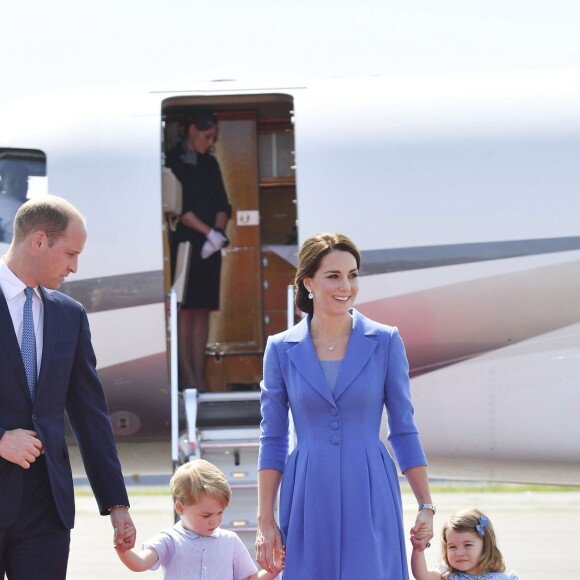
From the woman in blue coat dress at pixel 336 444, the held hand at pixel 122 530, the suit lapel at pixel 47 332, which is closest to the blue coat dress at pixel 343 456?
the woman in blue coat dress at pixel 336 444

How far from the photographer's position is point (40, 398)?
4301 mm

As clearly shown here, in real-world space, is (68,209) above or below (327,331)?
above

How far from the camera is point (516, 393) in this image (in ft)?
26.2

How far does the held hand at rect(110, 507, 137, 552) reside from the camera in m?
4.49

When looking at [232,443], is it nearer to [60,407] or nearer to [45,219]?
[60,407]

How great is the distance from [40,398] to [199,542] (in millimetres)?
1005

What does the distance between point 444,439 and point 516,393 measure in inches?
23.7

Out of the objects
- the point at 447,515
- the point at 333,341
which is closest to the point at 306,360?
the point at 333,341

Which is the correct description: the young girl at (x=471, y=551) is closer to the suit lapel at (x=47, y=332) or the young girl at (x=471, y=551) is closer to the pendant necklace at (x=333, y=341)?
the pendant necklace at (x=333, y=341)

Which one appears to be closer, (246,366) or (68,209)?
(68,209)

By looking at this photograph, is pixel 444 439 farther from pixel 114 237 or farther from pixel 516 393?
pixel 114 237

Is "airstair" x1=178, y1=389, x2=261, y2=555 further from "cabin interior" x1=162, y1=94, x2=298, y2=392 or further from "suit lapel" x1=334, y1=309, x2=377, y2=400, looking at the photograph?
"suit lapel" x1=334, y1=309, x2=377, y2=400

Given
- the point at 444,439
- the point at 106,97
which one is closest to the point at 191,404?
the point at 444,439

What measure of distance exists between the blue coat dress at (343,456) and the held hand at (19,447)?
86 centimetres
